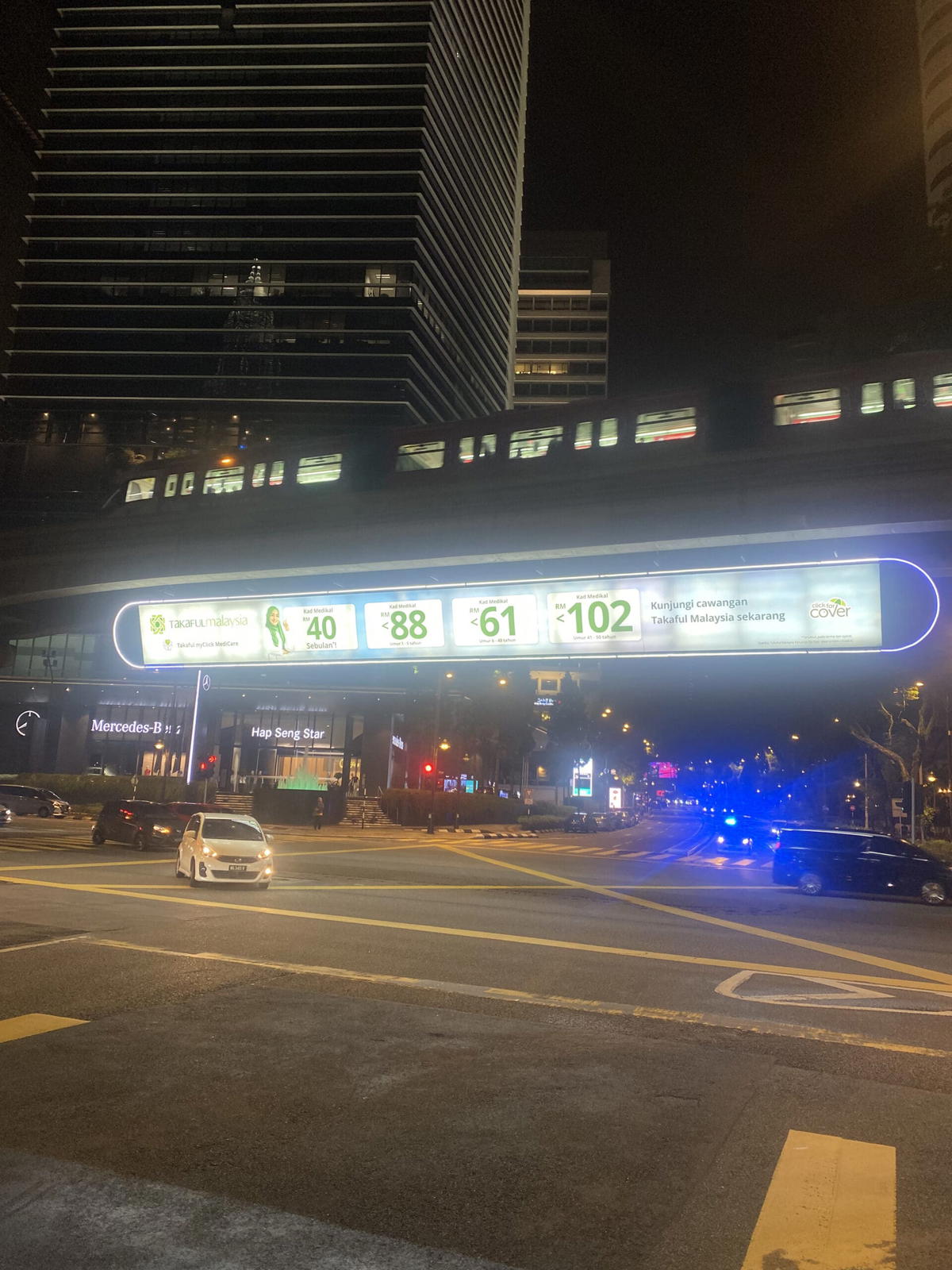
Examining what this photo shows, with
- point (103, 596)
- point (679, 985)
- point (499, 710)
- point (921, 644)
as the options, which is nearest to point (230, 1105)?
point (679, 985)

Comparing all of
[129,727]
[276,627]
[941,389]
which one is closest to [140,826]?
[276,627]

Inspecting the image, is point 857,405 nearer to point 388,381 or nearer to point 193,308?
point 388,381

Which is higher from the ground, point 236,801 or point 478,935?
point 478,935

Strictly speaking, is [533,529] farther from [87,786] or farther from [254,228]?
[254,228]

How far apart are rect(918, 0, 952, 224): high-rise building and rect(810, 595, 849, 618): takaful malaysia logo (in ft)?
528

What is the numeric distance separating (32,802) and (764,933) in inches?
1470

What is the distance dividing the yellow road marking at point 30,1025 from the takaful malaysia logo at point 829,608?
954 cm

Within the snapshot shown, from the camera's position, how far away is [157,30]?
14825cm

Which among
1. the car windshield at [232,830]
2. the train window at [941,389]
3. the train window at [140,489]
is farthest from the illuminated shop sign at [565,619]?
the train window at [140,489]

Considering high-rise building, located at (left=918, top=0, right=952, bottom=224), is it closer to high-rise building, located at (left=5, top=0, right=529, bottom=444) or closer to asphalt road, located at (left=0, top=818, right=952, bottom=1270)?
high-rise building, located at (left=5, top=0, right=529, bottom=444)

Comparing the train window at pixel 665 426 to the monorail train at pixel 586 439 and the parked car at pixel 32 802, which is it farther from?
the parked car at pixel 32 802

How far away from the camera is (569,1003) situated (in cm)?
844

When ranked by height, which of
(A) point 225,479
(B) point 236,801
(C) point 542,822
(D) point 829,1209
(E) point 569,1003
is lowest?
(C) point 542,822

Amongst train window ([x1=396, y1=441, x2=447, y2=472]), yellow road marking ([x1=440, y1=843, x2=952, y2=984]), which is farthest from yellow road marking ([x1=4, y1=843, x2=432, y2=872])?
train window ([x1=396, y1=441, x2=447, y2=472])
